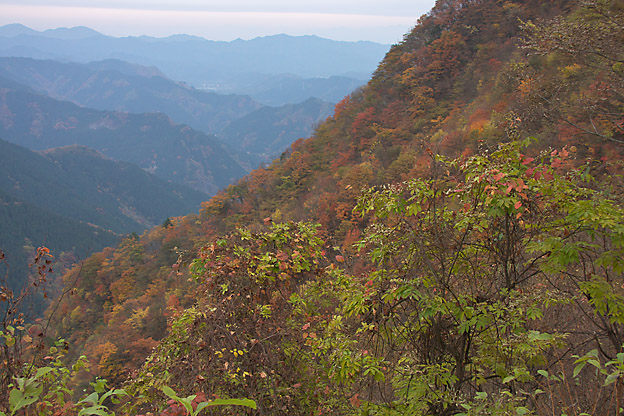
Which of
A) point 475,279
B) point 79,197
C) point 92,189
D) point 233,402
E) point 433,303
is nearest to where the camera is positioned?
point 233,402

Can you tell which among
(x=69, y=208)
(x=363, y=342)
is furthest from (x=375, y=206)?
(x=69, y=208)

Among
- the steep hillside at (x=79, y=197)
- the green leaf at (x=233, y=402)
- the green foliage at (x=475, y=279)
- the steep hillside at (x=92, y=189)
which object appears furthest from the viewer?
the steep hillside at (x=92, y=189)

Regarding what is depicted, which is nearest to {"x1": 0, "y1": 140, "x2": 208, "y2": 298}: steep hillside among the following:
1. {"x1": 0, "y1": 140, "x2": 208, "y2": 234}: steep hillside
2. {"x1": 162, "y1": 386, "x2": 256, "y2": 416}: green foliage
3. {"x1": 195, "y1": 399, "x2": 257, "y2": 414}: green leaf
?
{"x1": 0, "y1": 140, "x2": 208, "y2": 234}: steep hillside

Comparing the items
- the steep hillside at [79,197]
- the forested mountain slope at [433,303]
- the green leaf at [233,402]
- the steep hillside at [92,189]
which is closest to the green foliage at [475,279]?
the forested mountain slope at [433,303]

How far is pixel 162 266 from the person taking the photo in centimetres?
3675

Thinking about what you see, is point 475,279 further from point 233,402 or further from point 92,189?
point 92,189

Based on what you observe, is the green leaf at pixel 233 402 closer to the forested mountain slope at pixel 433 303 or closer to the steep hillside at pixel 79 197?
the forested mountain slope at pixel 433 303

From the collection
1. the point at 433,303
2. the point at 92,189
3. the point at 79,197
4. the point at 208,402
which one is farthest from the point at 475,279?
the point at 92,189

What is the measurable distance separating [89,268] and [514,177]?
47684 millimetres

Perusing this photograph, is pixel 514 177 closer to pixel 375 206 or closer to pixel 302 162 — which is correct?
pixel 375 206

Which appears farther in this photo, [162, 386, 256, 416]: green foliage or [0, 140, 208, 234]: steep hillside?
[0, 140, 208, 234]: steep hillside

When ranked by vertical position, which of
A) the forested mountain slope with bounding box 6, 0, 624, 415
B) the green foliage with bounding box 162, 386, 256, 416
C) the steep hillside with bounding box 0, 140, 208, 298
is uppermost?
the green foliage with bounding box 162, 386, 256, 416

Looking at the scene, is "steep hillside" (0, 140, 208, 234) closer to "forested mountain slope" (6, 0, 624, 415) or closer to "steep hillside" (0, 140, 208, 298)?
"steep hillside" (0, 140, 208, 298)

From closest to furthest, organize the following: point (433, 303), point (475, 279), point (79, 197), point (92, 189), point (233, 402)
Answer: point (233, 402) < point (433, 303) < point (475, 279) < point (79, 197) < point (92, 189)
